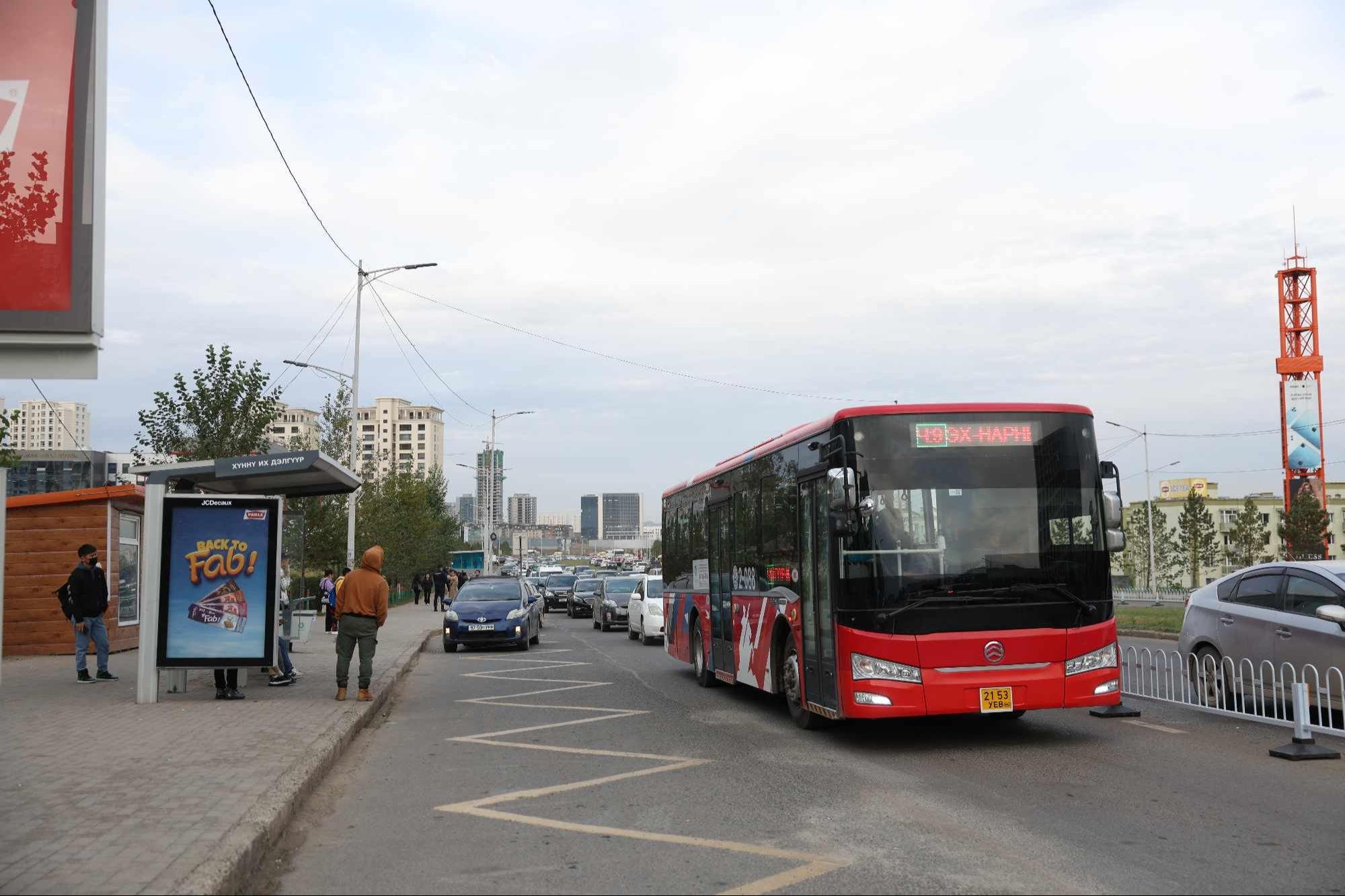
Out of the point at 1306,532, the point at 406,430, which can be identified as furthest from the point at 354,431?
the point at 406,430

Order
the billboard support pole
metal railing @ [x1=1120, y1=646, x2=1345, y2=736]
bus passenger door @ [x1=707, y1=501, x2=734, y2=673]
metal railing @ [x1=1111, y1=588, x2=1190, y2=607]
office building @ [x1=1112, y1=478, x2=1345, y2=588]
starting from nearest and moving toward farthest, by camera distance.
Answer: metal railing @ [x1=1120, y1=646, x2=1345, y2=736] → the billboard support pole → bus passenger door @ [x1=707, y1=501, x2=734, y2=673] → metal railing @ [x1=1111, y1=588, x2=1190, y2=607] → office building @ [x1=1112, y1=478, x2=1345, y2=588]

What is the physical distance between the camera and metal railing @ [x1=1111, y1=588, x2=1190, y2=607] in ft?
163

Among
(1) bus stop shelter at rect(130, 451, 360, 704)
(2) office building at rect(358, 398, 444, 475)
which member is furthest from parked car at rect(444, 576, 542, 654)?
(2) office building at rect(358, 398, 444, 475)

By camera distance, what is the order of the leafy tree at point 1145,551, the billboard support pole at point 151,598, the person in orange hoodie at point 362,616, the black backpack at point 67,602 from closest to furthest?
the billboard support pole at point 151,598 < the person in orange hoodie at point 362,616 < the black backpack at point 67,602 < the leafy tree at point 1145,551

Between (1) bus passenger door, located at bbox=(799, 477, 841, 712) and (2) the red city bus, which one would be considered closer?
(2) the red city bus

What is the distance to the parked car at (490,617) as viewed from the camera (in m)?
25.2

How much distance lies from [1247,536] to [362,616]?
74.0m

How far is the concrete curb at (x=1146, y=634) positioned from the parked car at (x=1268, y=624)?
1243 cm

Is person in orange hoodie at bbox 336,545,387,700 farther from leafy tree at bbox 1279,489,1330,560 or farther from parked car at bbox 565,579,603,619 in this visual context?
leafy tree at bbox 1279,489,1330,560

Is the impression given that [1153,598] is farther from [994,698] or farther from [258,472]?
[258,472]

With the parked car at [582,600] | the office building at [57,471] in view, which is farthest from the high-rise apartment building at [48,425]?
the parked car at [582,600]

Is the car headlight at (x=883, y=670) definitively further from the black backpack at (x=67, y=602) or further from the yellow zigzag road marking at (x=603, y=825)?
the black backpack at (x=67, y=602)

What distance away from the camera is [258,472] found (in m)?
14.4

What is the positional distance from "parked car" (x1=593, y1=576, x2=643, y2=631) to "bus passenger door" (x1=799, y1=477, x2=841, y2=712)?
2135 cm
